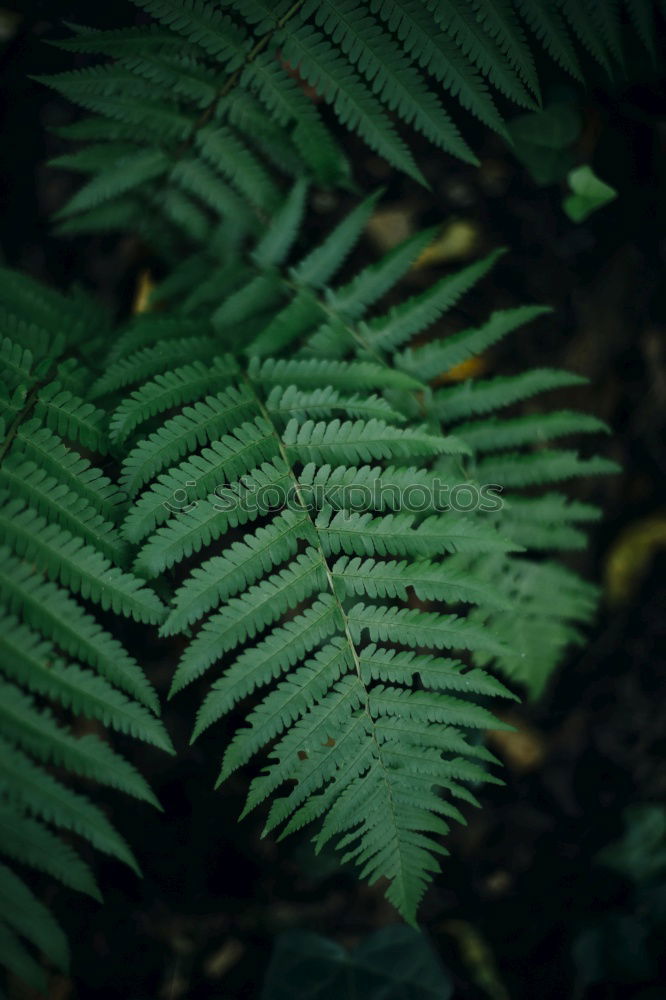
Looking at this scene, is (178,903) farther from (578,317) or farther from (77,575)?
(578,317)

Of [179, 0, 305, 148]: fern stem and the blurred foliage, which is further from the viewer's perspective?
the blurred foliage

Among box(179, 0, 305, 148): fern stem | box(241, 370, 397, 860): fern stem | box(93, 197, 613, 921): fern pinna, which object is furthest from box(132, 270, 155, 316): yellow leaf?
box(241, 370, 397, 860): fern stem

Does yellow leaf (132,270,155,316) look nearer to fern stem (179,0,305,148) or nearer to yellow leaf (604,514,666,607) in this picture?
fern stem (179,0,305,148)

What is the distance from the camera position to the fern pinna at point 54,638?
1.34m

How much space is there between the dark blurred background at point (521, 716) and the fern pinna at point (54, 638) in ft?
2.90

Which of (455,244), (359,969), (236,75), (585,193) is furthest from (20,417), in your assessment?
(359,969)

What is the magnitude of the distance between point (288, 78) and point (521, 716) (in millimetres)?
2572

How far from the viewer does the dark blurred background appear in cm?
242

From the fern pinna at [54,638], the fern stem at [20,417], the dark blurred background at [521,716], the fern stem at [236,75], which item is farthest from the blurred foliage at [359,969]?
the fern stem at [236,75]

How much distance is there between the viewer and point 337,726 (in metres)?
1.59

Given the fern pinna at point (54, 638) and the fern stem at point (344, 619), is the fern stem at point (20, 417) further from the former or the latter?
the fern stem at point (344, 619)

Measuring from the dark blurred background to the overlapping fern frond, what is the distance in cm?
45

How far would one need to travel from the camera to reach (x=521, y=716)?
2789 millimetres

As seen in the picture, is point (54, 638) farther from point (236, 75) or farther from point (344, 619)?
point (236, 75)
